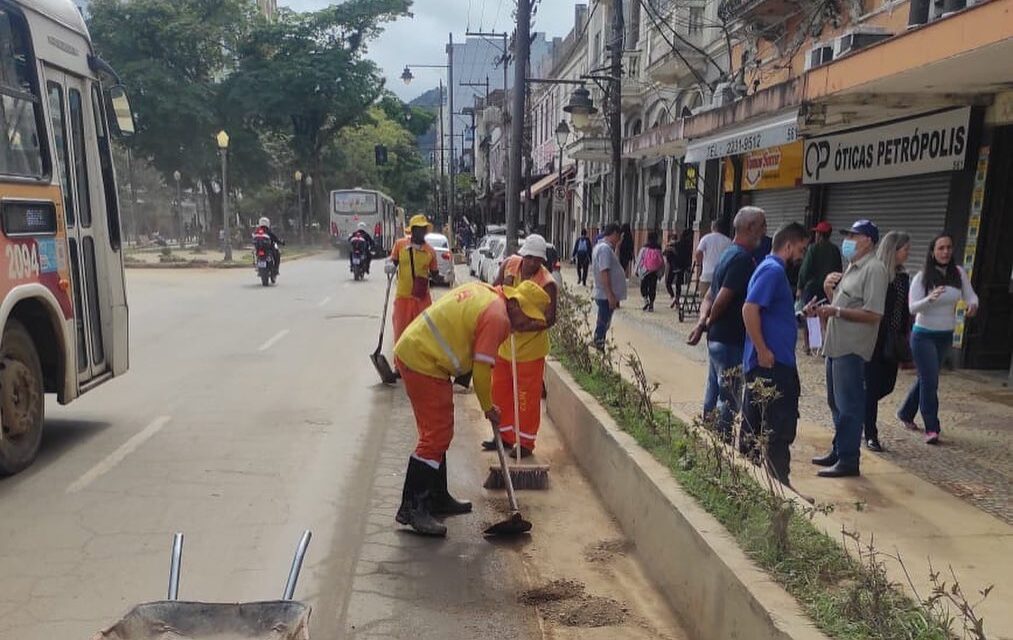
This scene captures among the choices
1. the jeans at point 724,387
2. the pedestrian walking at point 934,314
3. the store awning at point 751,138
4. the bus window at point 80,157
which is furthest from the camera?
the store awning at point 751,138

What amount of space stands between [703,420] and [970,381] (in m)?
5.29

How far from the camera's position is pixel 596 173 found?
100 ft

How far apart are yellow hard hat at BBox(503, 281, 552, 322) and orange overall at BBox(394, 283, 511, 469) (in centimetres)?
10

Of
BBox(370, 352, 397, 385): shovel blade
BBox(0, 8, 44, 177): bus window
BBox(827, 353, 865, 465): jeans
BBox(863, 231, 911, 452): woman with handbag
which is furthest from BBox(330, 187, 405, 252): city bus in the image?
BBox(827, 353, 865, 465): jeans

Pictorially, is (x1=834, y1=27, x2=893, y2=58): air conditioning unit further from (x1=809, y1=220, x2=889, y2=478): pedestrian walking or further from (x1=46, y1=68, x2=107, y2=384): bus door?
(x1=46, y1=68, x2=107, y2=384): bus door

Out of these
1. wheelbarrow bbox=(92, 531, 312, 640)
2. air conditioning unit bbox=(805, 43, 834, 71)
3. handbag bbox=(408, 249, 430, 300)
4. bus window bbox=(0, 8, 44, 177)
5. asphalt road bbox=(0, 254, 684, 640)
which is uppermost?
air conditioning unit bbox=(805, 43, 834, 71)

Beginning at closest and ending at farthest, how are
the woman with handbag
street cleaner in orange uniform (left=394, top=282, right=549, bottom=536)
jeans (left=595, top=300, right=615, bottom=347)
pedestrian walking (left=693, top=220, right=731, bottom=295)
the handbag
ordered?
street cleaner in orange uniform (left=394, top=282, right=549, bottom=536) → the woman with handbag → the handbag → jeans (left=595, top=300, right=615, bottom=347) → pedestrian walking (left=693, top=220, right=731, bottom=295)

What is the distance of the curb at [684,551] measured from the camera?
276 cm

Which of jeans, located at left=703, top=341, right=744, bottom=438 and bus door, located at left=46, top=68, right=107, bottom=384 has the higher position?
bus door, located at left=46, top=68, right=107, bottom=384

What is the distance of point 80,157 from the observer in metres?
6.24

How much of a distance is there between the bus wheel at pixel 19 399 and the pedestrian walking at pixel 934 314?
255 inches

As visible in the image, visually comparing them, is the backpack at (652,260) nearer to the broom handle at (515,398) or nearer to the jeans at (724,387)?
the jeans at (724,387)

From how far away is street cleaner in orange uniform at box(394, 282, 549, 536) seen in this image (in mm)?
4105

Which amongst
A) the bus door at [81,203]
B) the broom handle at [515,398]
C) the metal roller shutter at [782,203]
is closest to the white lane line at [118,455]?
the bus door at [81,203]
